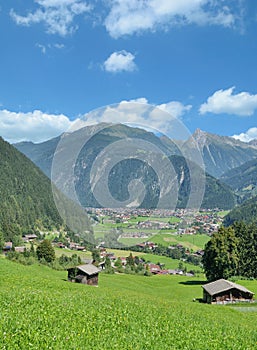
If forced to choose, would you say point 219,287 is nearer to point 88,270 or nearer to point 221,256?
point 221,256

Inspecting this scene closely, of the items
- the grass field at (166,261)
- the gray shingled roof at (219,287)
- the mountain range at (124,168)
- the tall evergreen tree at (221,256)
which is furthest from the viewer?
the grass field at (166,261)

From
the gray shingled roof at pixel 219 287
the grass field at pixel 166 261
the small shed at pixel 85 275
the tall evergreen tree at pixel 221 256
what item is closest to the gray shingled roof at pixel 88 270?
the small shed at pixel 85 275

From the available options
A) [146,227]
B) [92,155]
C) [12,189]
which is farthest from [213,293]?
[12,189]

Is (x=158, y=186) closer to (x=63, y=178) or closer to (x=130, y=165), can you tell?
(x=130, y=165)

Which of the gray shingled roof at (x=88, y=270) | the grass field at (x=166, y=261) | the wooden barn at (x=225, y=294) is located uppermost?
the gray shingled roof at (x=88, y=270)

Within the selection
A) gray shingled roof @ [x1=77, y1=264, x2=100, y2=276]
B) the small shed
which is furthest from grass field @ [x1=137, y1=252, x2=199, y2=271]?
the small shed

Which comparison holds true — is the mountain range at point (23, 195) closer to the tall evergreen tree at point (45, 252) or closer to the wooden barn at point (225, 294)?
the tall evergreen tree at point (45, 252)

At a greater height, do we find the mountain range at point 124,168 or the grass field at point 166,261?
the mountain range at point 124,168
